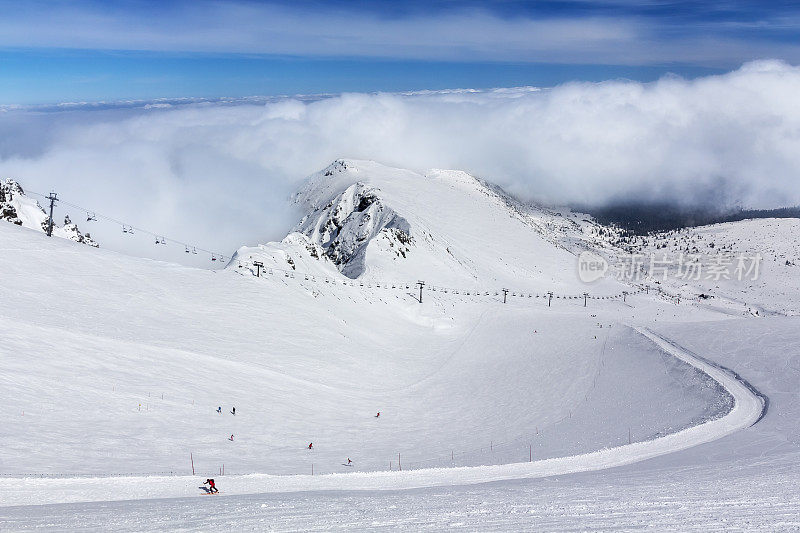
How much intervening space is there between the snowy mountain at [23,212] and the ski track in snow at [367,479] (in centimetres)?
6478

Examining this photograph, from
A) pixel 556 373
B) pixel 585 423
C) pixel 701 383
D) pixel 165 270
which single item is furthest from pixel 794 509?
pixel 165 270

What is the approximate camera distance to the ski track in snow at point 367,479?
17.7 meters

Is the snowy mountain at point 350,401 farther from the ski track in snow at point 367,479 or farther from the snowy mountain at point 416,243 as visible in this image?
the snowy mountain at point 416,243

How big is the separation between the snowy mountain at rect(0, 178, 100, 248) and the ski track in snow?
64782 millimetres

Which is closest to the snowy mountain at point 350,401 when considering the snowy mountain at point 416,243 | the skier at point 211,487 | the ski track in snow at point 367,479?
the ski track in snow at point 367,479

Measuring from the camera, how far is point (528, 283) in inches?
4486

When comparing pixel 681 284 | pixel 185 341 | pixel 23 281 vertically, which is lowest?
pixel 185 341

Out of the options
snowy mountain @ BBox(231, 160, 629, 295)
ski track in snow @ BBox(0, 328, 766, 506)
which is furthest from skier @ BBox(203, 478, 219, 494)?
snowy mountain @ BBox(231, 160, 629, 295)

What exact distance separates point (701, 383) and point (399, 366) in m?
25.4

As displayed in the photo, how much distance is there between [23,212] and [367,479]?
80.5 m

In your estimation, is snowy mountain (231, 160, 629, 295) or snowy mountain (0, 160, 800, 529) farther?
snowy mountain (231, 160, 629, 295)

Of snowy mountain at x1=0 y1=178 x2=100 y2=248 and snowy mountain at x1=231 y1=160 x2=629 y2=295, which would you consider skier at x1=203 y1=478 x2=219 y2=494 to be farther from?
snowy mountain at x1=0 y1=178 x2=100 y2=248

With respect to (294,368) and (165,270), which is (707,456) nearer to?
(294,368)

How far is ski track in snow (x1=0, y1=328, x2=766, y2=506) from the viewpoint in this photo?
17734mm
